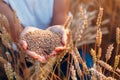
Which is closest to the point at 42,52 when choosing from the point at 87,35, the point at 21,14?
the point at 21,14

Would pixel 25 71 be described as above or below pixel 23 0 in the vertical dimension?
below

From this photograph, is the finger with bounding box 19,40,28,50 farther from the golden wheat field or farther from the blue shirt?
the blue shirt

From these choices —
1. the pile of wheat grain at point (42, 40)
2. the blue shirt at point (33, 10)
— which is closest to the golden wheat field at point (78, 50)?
the pile of wheat grain at point (42, 40)

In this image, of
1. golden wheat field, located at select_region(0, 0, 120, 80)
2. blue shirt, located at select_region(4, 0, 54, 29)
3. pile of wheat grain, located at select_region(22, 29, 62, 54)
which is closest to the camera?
golden wheat field, located at select_region(0, 0, 120, 80)

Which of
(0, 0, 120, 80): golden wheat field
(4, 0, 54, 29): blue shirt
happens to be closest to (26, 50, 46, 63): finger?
(0, 0, 120, 80): golden wheat field

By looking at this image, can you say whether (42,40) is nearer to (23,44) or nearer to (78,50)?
(23,44)

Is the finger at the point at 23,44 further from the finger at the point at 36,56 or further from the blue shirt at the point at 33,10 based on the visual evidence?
the blue shirt at the point at 33,10

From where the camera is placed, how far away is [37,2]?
1660mm

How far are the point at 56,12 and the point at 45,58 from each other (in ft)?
1.31

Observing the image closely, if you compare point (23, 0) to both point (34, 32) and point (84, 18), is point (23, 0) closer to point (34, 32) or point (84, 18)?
point (34, 32)

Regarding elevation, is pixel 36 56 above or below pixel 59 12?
below

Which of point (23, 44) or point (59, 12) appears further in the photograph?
point (59, 12)

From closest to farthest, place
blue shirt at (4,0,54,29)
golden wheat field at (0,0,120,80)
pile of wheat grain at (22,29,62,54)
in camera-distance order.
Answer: golden wheat field at (0,0,120,80)
pile of wheat grain at (22,29,62,54)
blue shirt at (4,0,54,29)

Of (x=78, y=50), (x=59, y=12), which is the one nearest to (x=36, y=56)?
(x=59, y=12)
